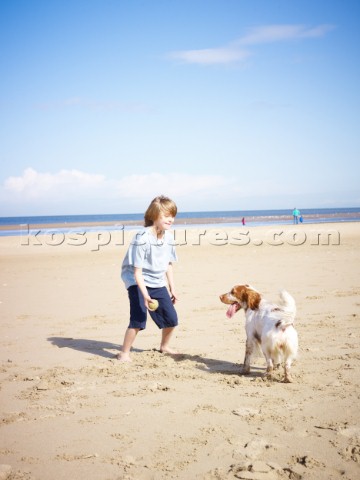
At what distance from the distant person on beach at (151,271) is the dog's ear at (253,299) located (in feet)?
3.42

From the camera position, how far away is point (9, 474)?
2678mm

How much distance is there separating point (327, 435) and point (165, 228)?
277 cm

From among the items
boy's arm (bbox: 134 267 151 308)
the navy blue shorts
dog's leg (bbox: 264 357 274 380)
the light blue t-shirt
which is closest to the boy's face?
the light blue t-shirt

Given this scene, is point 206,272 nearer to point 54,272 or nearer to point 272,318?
point 54,272

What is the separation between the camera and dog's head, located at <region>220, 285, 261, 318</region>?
4.56 meters

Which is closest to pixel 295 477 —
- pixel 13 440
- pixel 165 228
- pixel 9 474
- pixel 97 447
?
pixel 97 447

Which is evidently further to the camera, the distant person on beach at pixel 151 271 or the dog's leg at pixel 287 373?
the distant person on beach at pixel 151 271

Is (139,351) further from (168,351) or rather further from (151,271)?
(151,271)

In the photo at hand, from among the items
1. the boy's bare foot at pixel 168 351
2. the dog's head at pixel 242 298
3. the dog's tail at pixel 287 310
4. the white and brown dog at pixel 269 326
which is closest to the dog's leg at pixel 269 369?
the white and brown dog at pixel 269 326

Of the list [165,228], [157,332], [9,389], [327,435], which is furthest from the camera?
[157,332]

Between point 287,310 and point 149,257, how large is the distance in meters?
1.77

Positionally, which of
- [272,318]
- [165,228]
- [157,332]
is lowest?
[157,332]

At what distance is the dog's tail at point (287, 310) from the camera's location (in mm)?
4035

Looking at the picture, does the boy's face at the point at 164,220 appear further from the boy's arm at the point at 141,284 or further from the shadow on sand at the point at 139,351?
the shadow on sand at the point at 139,351
